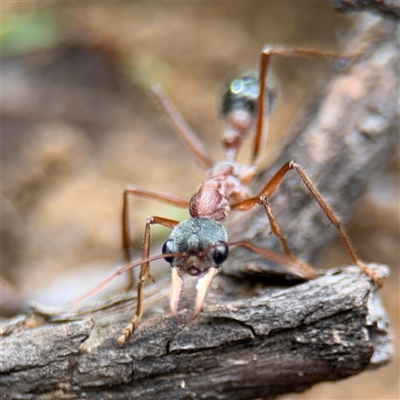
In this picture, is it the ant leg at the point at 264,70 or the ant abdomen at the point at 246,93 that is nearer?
the ant leg at the point at 264,70

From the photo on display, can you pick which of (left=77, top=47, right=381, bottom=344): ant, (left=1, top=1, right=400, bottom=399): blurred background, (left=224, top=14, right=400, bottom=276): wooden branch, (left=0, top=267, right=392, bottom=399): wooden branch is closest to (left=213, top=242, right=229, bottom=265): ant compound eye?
(left=77, top=47, right=381, bottom=344): ant

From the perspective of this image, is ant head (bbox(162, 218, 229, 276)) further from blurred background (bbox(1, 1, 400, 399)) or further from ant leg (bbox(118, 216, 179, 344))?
blurred background (bbox(1, 1, 400, 399))

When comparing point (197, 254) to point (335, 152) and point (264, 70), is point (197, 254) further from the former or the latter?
point (264, 70)

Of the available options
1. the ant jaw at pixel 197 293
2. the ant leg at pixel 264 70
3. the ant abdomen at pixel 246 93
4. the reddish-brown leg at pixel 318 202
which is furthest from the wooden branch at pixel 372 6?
the ant jaw at pixel 197 293

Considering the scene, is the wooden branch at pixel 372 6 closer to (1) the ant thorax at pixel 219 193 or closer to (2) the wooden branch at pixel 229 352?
(1) the ant thorax at pixel 219 193

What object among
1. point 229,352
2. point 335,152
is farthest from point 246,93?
point 229,352

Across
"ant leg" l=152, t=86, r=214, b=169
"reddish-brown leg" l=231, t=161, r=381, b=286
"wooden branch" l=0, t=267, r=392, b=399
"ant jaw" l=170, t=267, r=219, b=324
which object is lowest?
"wooden branch" l=0, t=267, r=392, b=399

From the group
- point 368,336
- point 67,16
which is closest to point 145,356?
point 368,336
